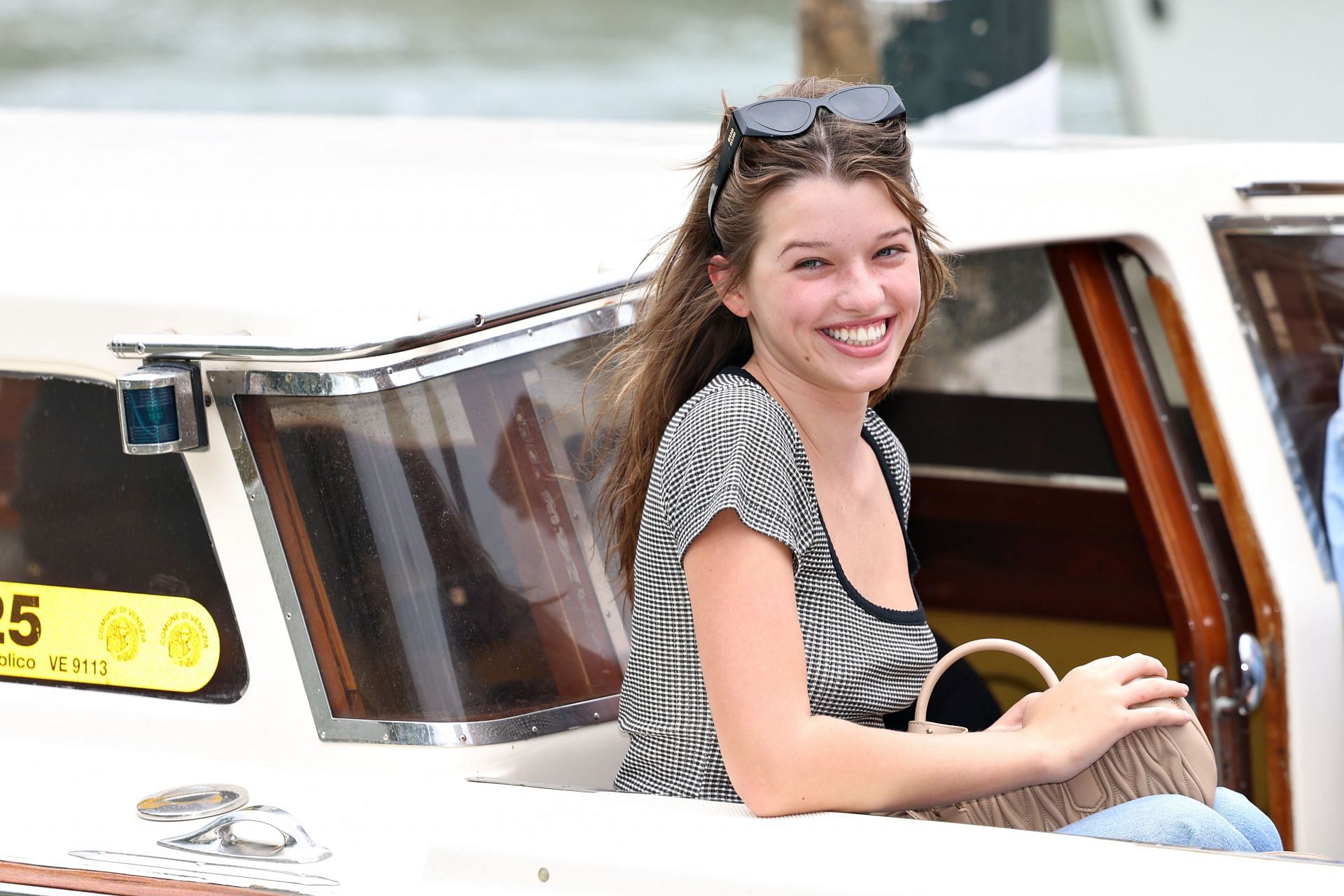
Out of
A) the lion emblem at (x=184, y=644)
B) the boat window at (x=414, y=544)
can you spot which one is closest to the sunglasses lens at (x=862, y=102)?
the boat window at (x=414, y=544)

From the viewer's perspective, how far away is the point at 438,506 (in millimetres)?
2037

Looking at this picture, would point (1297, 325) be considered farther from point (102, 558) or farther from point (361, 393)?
point (102, 558)

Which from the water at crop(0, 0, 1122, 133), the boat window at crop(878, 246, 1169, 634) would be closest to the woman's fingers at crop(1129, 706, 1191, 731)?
the boat window at crop(878, 246, 1169, 634)

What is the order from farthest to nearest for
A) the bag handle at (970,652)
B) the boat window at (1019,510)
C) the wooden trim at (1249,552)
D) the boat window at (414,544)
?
1. the boat window at (1019,510)
2. the wooden trim at (1249,552)
3. the boat window at (414,544)
4. the bag handle at (970,652)

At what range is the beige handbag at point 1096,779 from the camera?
1.80 metres

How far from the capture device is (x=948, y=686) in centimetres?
303

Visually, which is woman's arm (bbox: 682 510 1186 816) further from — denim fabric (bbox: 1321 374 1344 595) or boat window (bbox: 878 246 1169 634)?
boat window (bbox: 878 246 1169 634)

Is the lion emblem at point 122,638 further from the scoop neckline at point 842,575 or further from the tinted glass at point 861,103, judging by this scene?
the tinted glass at point 861,103

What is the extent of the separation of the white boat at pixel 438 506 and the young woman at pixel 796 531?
0.30ft

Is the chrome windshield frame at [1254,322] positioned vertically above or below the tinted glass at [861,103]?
below

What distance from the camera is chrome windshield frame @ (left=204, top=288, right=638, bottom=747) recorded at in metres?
1.98

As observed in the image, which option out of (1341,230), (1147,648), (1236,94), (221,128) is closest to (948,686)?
(1147,648)

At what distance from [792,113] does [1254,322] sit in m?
1.37

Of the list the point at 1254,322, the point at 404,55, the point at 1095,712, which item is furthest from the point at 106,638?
the point at 404,55
